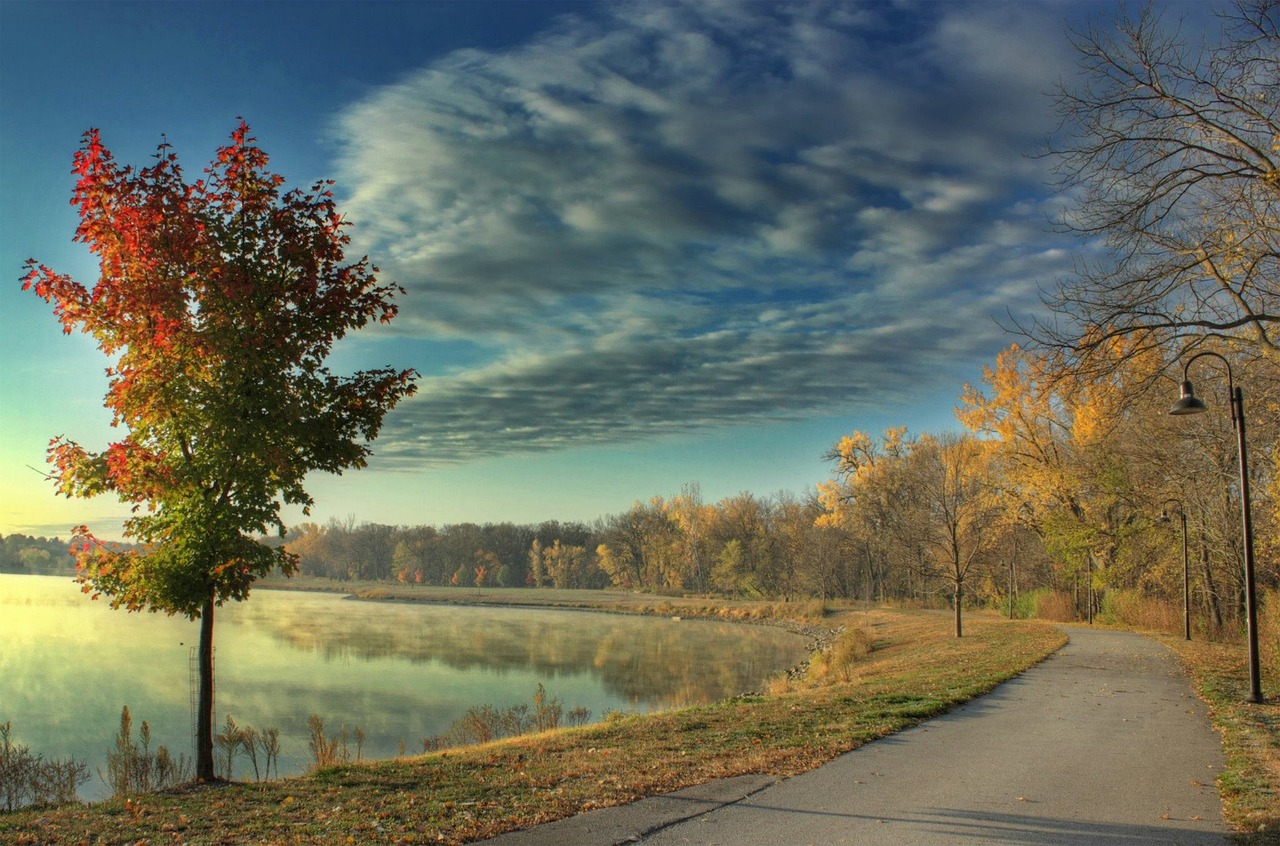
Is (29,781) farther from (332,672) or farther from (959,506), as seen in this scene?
(959,506)

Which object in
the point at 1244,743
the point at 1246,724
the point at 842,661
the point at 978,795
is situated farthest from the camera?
the point at 842,661

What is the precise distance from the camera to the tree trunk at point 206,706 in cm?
941

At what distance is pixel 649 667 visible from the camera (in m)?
33.1

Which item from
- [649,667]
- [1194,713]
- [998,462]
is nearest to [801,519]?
[998,462]

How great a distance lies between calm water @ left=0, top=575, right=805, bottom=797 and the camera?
19.0 meters

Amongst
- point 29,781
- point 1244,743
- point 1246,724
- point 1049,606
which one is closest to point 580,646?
point 1049,606

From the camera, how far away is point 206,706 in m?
9.62

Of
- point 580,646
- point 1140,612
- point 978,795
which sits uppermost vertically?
point 978,795

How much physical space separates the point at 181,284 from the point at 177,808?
5.54 m

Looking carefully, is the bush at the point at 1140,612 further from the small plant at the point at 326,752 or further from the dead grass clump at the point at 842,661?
the small plant at the point at 326,752

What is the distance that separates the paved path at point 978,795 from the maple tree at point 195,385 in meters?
5.12

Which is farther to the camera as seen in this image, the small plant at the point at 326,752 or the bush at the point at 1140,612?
the bush at the point at 1140,612

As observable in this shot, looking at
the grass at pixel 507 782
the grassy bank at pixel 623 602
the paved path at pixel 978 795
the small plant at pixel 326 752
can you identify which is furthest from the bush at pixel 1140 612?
the small plant at pixel 326 752

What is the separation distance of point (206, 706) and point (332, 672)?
21076mm
